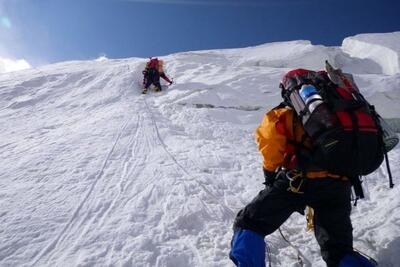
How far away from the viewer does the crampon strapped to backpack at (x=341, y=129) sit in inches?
118

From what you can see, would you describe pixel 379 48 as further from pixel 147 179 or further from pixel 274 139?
pixel 274 139

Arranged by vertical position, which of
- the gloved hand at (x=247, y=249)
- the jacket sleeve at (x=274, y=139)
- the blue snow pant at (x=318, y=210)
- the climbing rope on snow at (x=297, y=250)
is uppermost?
the jacket sleeve at (x=274, y=139)

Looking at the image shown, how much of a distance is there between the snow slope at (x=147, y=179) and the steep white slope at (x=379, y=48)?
25.1ft

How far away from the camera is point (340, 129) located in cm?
298

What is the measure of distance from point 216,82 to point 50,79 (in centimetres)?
781

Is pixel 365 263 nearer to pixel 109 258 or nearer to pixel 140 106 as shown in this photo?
pixel 109 258

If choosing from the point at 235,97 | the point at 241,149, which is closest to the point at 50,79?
the point at 235,97

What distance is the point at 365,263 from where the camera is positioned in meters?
3.08

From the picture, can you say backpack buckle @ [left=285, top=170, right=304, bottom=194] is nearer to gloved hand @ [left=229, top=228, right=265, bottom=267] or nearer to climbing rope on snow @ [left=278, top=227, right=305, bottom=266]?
gloved hand @ [left=229, top=228, right=265, bottom=267]

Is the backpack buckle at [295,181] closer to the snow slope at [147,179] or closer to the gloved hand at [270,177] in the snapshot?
the gloved hand at [270,177]

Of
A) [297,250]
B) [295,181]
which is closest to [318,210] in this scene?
[295,181]

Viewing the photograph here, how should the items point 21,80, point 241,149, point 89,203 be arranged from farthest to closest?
point 21,80 < point 241,149 < point 89,203

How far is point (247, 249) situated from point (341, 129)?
51.4 inches

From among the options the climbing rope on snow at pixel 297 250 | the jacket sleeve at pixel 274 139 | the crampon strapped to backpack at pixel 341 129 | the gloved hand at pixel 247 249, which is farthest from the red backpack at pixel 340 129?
the climbing rope on snow at pixel 297 250
